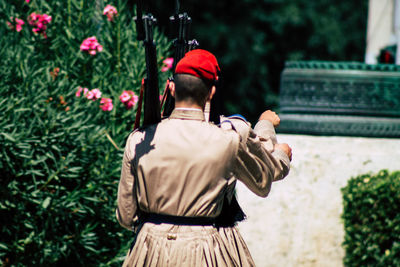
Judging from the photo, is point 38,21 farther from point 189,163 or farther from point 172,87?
point 189,163

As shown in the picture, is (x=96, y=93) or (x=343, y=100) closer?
(x=96, y=93)

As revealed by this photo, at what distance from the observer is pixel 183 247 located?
248cm

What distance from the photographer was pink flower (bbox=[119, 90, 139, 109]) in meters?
4.78

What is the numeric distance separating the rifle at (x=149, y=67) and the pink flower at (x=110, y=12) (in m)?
2.86

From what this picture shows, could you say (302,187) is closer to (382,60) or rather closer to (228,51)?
(382,60)

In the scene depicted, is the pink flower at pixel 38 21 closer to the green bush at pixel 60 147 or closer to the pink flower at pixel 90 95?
the green bush at pixel 60 147

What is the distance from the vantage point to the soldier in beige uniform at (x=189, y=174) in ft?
8.00

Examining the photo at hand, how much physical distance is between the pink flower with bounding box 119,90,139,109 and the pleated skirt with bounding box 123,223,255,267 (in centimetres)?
234

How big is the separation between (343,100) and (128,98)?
2593 millimetres

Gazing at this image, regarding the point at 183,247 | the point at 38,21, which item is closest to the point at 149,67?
the point at 183,247

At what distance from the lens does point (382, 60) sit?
731cm

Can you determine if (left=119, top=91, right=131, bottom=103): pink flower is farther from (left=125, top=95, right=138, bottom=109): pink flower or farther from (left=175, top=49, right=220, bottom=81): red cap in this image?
(left=175, top=49, right=220, bottom=81): red cap

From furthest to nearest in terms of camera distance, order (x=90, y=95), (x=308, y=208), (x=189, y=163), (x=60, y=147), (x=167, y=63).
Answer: (x=308, y=208), (x=167, y=63), (x=90, y=95), (x=60, y=147), (x=189, y=163)

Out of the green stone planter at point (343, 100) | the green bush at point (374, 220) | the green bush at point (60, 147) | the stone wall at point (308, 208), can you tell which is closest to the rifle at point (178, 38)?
the green bush at point (60, 147)
